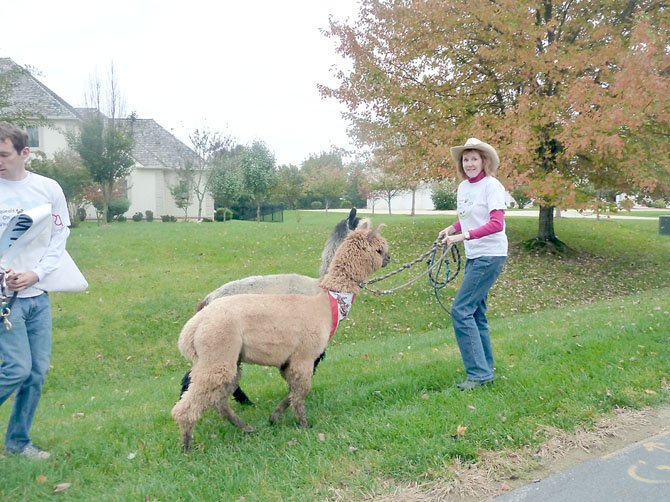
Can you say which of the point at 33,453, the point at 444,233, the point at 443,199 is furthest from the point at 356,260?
the point at 443,199

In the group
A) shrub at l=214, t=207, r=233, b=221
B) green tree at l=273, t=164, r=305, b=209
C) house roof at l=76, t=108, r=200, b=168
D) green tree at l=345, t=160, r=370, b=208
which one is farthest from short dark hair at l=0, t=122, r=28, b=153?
green tree at l=273, t=164, r=305, b=209

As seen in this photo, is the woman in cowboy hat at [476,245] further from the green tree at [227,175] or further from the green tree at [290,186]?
the green tree at [290,186]

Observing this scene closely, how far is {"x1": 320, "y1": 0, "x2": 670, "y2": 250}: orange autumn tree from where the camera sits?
1286 cm

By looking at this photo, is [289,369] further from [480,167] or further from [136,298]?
[136,298]

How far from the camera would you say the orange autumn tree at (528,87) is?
12859 millimetres

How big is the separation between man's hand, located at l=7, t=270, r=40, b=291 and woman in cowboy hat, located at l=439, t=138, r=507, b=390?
3.42 meters

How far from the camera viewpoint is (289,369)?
14.9 ft

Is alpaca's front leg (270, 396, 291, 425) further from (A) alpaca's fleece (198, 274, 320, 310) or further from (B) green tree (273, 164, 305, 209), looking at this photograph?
(B) green tree (273, 164, 305, 209)

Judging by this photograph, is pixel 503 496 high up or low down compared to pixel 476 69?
down

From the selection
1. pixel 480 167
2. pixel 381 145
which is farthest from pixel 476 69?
pixel 480 167

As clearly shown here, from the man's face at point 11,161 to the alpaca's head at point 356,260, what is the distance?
255cm

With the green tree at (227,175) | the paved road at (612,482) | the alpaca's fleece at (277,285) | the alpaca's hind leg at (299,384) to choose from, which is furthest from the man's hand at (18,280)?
the green tree at (227,175)

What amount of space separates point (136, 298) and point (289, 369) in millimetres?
7631

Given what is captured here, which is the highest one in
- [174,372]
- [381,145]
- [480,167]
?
[381,145]
